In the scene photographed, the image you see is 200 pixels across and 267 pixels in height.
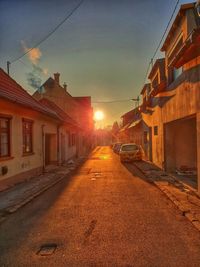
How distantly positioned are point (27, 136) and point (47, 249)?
34.3 feet

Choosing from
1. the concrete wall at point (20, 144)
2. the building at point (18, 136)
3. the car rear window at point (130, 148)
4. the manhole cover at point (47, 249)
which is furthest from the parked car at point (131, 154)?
the manhole cover at point (47, 249)

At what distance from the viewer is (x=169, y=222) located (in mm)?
6605

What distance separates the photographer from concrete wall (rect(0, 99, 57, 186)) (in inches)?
466

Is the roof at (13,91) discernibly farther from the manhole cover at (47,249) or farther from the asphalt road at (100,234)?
the manhole cover at (47,249)

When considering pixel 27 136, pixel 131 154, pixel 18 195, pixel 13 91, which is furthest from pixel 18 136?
pixel 131 154

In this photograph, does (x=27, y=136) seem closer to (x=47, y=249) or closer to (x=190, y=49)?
(x=190, y=49)

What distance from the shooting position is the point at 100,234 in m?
5.80

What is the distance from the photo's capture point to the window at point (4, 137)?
1148 cm

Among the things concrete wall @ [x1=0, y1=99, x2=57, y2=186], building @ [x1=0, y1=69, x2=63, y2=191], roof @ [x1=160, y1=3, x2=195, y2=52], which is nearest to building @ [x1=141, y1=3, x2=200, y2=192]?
Answer: roof @ [x1=160, y1=3, x2=195, y2=52]

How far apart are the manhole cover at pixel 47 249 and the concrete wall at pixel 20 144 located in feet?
21.6

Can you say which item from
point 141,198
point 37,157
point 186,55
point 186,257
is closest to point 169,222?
point 186,257

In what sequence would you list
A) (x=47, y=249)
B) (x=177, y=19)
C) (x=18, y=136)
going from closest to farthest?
(x=47, y=249)
(x=177, y=19)
(x=18, y=136)

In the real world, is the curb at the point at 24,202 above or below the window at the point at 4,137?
below

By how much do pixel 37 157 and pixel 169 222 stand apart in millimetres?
11236
